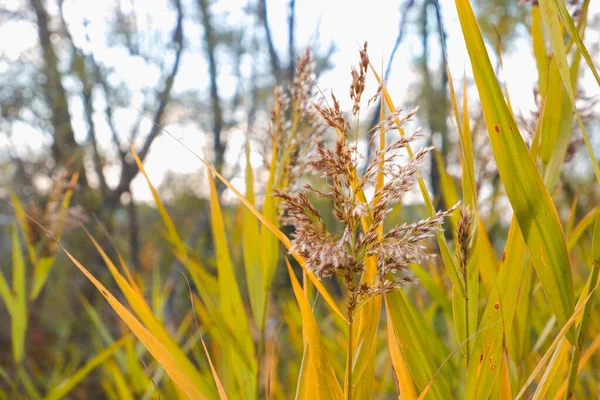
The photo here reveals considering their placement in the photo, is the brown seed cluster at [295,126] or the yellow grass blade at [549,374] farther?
the brown seed cluster at [295,126]

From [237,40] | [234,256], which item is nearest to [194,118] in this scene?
[237,40]

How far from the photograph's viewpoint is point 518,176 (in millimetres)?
512

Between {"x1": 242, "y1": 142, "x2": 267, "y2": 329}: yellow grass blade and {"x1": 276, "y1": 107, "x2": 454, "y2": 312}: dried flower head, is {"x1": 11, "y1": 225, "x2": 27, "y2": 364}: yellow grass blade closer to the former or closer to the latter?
{"x1": 242, "y1": 142, "x2": 267, "y2": 329}: yellow grass blade

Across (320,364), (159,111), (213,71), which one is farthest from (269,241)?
(213,71)

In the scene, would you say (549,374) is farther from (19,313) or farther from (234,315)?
(19,313)

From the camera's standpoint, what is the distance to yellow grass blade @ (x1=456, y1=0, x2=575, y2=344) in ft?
1.67

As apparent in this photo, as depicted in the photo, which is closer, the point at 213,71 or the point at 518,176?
the point at 518,176

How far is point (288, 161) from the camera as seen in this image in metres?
0.74

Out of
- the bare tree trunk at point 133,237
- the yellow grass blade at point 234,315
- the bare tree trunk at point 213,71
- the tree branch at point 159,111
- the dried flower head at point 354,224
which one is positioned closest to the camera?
the dried flower head at point 354,224

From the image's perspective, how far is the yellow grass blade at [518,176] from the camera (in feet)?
1.67

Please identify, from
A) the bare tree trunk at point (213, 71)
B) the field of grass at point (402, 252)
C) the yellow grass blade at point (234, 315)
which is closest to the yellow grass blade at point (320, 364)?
the field of grass at point (402, 252)

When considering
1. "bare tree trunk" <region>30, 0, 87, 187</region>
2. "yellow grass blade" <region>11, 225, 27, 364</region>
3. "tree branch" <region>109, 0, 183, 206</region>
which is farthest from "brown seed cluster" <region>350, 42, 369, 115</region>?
"bare tree trunk" <region>30, 0, 87, 187</region>

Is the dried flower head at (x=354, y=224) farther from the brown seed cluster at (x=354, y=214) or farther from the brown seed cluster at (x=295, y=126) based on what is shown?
the brown seed cluster at (x=295, y=126)

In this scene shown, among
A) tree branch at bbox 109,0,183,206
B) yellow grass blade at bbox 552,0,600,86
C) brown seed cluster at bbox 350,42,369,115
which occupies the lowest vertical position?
yellow grass blade at bbox 552,0,600,86
